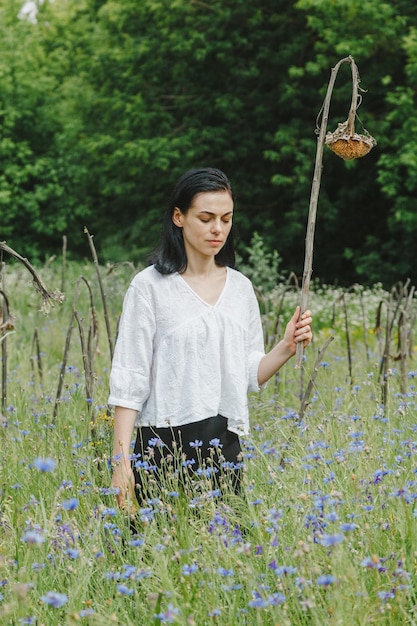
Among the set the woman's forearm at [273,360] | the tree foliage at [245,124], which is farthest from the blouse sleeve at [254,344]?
the tree foliage at [245,124]

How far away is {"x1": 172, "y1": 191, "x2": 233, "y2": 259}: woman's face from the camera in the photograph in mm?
2787

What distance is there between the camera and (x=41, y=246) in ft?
Answer: 65.5

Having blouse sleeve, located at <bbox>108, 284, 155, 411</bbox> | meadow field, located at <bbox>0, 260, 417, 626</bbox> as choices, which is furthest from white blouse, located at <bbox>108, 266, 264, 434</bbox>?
meadow field, located at <bbox>0, 260, 417, 626</bbox>

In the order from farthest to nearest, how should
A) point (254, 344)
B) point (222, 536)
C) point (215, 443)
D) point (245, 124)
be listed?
1. point (245, 124)
2. point (254, 344)
3. point (215, 443)
4. point (222, 536)

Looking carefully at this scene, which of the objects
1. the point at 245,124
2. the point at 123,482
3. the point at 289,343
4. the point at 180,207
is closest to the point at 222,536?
the point at 123,482

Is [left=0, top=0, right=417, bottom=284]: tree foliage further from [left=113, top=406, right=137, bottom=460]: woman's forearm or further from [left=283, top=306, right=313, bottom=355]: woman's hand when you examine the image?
[left=113, top=406, right=137, bottom=460]: woman's forearm

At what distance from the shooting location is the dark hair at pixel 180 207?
9.25 ft

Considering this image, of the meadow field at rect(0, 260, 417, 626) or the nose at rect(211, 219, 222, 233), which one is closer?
the meadow field at rect(0, 260, 417, 626)

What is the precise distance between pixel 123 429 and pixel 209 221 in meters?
0.75

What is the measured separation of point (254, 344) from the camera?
3.05 m

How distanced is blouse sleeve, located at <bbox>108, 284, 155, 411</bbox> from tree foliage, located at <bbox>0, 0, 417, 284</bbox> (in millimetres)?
9957

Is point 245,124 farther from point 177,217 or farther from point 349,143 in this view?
point 349,143

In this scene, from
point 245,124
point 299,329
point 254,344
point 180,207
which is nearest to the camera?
point 299,329

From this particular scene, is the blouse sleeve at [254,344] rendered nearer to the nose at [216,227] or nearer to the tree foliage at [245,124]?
the nose at [216,227]
